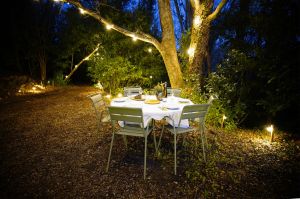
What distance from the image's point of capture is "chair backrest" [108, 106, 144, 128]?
3.06 metres

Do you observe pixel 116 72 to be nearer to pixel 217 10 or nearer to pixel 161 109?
pixel 217 10

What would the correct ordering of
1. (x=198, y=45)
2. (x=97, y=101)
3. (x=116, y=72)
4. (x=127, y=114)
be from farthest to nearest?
(x=116, y=72) < (x=198, y=45) < (x=97, y=101) < (x=127, y=114)

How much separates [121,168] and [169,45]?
176 inches

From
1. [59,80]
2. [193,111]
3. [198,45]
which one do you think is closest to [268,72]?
[193,111]

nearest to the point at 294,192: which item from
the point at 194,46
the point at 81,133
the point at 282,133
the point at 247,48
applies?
the point at 282,133

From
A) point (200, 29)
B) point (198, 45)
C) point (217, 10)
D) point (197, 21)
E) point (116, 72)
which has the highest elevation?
point (217, 10)

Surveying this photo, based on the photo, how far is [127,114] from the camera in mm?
3102

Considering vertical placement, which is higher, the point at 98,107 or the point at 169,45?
the point at 169,45

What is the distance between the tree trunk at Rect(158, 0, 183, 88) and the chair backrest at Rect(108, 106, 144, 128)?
3.83 meters

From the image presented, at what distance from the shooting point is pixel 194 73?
255 inches

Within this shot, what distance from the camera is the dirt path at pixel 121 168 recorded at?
2873mm

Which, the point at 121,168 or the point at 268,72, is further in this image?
the point at 268,72

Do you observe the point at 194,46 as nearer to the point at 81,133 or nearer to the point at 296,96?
the point at 296,96

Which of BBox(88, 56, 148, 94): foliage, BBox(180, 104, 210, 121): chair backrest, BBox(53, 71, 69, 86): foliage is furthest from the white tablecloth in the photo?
BBox(53, 71, 69, 86): foliage
